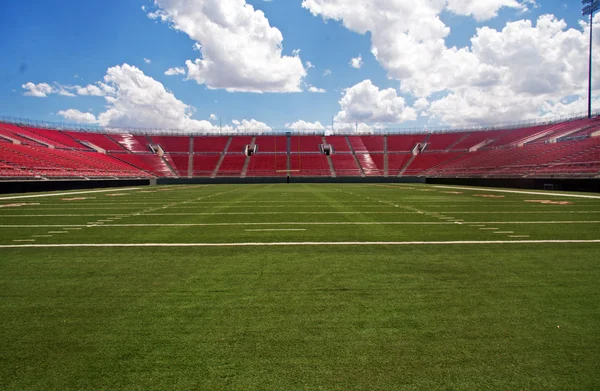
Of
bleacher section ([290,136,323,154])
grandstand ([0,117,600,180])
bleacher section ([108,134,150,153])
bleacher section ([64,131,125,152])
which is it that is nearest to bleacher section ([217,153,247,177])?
grandstand ([0,117,600,180])

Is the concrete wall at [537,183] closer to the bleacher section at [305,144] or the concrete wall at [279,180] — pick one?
the concrete wall at [279,180]

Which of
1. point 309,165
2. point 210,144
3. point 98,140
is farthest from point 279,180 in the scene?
point 98,140

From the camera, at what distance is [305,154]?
63.1 meters

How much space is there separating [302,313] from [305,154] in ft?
196

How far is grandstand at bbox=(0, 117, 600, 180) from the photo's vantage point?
36562mm

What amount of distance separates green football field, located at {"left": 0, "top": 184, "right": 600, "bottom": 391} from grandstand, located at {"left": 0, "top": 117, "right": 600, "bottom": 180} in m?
29.6

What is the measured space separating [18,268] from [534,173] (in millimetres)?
39178

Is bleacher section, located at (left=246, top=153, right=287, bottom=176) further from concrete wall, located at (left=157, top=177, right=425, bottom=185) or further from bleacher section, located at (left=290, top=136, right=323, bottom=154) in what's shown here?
concrete wall, located at (left=157, top=177, right=425, bottom=185)

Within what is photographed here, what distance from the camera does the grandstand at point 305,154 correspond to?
36.6m

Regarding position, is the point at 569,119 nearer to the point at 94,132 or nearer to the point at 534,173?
the point at 534,173

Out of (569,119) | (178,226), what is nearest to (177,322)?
(178,226)

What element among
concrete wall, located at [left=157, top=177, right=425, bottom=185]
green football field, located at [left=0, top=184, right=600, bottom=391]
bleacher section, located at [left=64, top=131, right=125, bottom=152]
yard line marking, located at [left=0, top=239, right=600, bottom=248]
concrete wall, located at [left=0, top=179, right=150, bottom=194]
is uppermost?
bleacher section, located at [left=64, top=131, right=125, bottom=152]

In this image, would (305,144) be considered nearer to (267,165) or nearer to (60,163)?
(267,165)

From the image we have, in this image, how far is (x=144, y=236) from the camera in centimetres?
878
